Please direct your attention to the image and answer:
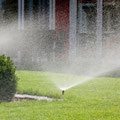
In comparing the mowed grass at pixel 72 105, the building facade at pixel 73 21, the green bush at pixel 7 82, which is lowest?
the mowed grass at pixel 72 105

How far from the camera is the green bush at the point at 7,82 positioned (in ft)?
22.5

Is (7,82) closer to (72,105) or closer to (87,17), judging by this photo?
(72,105)

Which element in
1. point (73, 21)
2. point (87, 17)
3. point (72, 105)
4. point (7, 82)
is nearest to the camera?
point (72, 105)

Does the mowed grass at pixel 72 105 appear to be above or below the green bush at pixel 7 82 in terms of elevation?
below

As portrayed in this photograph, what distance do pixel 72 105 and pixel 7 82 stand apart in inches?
43.8

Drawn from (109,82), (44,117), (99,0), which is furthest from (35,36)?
(44,117)

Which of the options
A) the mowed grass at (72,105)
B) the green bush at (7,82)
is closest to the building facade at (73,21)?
the mowed grass at (72,105)

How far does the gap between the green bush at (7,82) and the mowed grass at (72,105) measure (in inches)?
8.8

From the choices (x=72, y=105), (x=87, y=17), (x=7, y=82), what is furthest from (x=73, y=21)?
(x=72, y=105)

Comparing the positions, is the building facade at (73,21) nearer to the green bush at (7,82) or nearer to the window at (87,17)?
the window at (87,17)

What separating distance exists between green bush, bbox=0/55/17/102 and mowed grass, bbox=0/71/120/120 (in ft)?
0.73

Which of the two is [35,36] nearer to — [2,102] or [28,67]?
[28,67]

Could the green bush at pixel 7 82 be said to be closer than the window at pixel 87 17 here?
Yes

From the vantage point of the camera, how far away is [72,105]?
6504 millimetres
